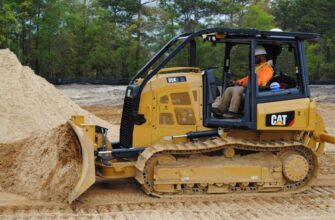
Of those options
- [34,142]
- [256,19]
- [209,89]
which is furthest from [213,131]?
[256,19]

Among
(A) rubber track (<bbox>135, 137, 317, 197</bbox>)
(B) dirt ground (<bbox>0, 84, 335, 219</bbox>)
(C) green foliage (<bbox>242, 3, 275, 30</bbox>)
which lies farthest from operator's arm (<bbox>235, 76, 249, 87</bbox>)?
(C) green foliage (<bbox>242, 3, 275, 30</bbox>)

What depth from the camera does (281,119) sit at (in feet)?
25.9

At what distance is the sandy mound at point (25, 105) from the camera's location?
41.1 feet

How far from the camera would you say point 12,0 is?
32.6 m

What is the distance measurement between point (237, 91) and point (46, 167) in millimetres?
2958

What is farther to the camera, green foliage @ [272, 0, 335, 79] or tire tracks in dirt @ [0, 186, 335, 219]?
green foliage @ [272, 0, 335, 79]

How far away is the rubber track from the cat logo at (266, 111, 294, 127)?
0.95ft

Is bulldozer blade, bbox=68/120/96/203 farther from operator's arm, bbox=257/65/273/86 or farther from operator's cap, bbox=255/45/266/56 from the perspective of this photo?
operator's cap, bbox=255/45/266/56

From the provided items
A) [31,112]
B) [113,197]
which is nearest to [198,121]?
[113,197]

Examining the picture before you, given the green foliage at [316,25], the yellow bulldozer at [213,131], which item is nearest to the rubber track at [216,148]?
the yellow bulldozer at [213,131]

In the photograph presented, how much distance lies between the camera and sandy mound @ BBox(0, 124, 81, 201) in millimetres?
7597

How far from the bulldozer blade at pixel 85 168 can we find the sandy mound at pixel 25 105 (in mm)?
4593

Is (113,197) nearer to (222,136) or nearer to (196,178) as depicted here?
(196,178)

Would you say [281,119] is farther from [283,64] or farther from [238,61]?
[238,61]
